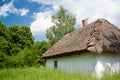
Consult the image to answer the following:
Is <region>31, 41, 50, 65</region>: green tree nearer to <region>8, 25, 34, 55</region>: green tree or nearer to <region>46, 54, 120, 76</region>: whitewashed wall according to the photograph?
<region>8, 25, 34, 55</region>: green tree

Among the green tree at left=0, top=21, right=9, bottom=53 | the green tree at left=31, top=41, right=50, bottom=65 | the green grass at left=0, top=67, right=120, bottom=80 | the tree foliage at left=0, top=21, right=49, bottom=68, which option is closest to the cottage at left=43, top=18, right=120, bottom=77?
the green grass at left=0, top=67, right=120, bottom=80

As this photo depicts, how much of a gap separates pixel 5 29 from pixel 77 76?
100 feet

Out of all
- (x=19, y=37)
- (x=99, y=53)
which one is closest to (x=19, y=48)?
(x=19, y=37)

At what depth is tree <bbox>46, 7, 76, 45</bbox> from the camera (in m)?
40.1

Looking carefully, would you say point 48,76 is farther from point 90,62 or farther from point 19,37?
point 19,37

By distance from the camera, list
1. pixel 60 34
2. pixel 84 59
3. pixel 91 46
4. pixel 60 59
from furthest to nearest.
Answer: pixel 60 34 → pixel 60 59 → pixel 84 59 → pixel 91 46

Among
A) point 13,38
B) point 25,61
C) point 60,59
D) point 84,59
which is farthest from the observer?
point 13,38

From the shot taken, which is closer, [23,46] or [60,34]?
[60,34]

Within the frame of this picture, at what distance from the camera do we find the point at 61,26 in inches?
1585

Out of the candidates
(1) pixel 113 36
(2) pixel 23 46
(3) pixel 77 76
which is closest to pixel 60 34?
(2) pixel 23 46

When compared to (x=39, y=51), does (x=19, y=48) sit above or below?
above

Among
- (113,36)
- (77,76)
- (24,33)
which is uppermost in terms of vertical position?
(24,33)

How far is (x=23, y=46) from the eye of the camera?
43.3 m

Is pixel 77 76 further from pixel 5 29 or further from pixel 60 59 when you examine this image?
pixel 5 29
